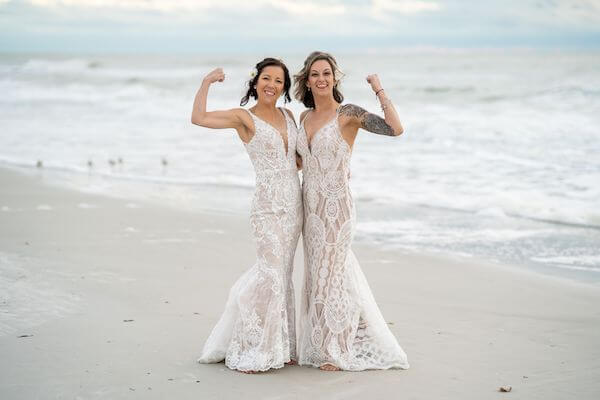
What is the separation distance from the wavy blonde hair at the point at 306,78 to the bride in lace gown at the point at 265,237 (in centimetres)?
15

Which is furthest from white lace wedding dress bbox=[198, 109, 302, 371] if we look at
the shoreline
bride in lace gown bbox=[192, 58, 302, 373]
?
the shoreline

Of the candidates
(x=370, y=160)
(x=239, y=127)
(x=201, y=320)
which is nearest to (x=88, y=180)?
(x=370, y=160)

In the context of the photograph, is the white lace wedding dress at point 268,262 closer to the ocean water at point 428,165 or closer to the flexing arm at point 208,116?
the flexing arm at point 208,116

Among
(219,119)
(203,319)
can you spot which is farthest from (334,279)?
(203,319)

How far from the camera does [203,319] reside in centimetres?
568

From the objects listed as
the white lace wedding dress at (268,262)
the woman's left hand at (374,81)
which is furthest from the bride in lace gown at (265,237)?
the woman's left hand at (374,81)

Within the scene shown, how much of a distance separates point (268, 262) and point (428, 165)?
9.46 metres

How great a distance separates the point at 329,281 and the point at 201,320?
132 centimetres

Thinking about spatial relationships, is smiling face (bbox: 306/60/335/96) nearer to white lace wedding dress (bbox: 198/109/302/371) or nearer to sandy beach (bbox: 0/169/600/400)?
white lace wedding dress (bbox: 198/109/302/371)

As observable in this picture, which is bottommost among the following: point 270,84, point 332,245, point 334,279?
point 334,279

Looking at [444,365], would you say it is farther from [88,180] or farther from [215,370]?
[88,180]

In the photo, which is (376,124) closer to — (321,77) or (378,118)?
(378,118)

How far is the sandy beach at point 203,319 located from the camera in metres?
4.39

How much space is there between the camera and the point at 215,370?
466 cm
